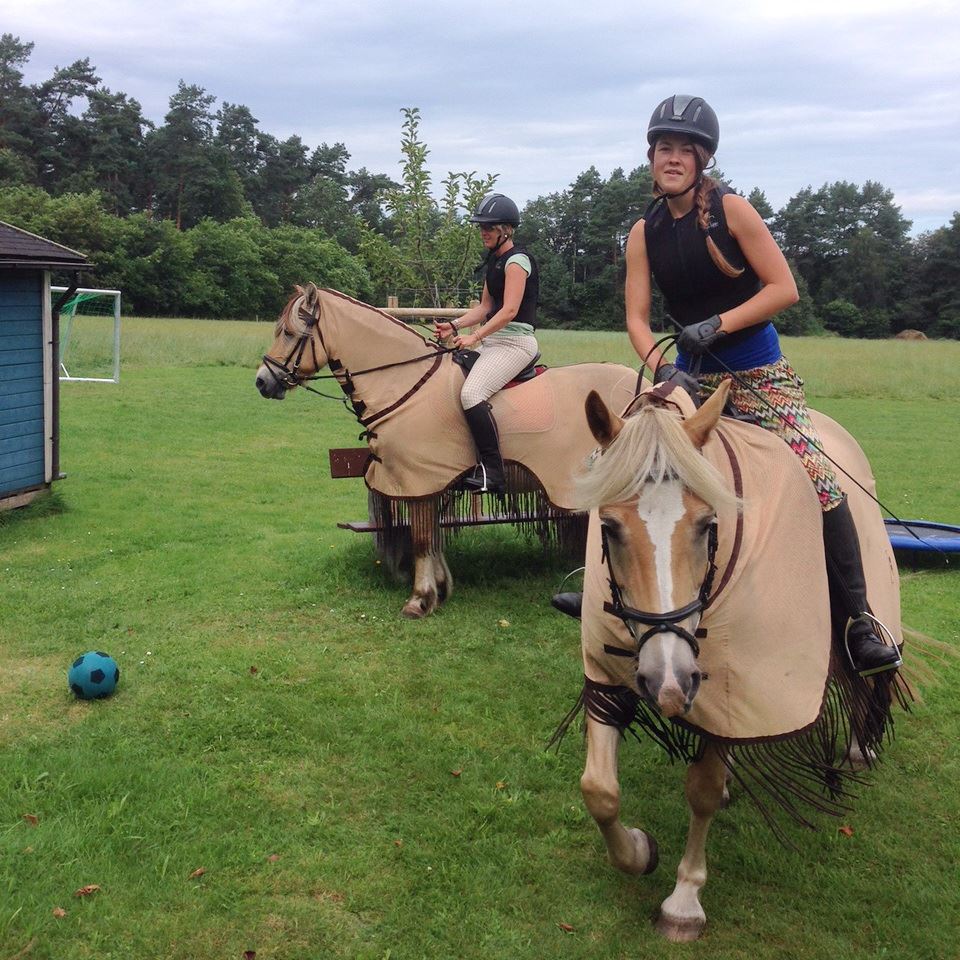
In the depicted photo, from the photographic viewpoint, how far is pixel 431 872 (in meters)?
3.62

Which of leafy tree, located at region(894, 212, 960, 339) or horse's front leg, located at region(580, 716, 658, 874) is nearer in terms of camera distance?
horse's front leg, located at region(580, 716, 658, 874)

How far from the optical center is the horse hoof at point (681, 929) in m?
3.23

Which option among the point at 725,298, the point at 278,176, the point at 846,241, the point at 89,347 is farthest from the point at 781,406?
the point at 846,241

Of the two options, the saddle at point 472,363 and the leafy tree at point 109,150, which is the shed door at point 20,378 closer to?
the saddle at point 472,363

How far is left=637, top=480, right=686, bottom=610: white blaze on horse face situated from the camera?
259 cm

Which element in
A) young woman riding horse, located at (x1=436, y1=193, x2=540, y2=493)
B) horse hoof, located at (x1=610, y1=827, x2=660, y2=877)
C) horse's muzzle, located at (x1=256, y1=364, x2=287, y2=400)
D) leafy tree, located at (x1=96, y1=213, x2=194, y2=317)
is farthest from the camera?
leafy tree, located at (x1=96, y1=213, x2=194, y2=317)

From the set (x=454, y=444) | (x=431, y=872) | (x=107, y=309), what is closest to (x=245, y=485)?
(x=454, y=444)

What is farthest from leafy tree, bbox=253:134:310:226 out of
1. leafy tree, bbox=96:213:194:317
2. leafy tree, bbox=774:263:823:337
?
leafy tree, bbox=774:263:823:337

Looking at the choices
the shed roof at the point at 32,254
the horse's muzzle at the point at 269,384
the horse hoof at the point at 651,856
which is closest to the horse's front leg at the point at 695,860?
the horse hoof at the point at 651,856

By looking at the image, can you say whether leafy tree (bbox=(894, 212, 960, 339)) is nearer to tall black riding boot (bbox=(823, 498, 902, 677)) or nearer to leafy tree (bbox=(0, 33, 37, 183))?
leafy tree (bbox=(0, 33, 37, 183))

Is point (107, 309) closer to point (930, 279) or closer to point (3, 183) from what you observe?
point (3, 183)

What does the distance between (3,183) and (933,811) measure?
192 feet

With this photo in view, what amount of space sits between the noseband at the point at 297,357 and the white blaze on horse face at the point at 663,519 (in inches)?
192

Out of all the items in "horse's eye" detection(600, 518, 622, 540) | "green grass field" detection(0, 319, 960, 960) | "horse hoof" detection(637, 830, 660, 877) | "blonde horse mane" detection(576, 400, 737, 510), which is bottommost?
"green grass field" detection(0, 319, 960, 960)
